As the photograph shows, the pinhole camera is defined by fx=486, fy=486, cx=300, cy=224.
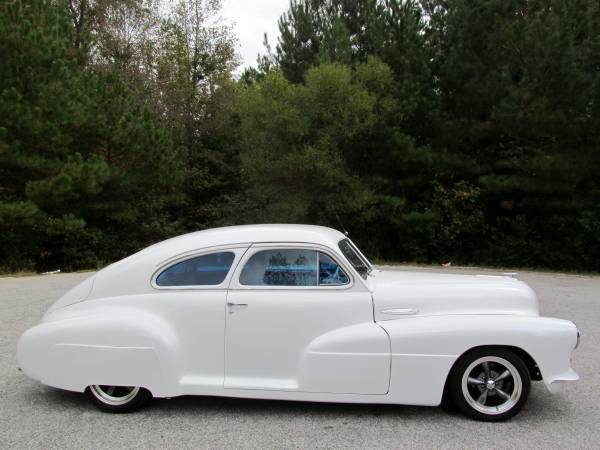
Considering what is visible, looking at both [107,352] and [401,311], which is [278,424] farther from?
[107,352]

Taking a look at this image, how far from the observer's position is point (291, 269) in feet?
13.3

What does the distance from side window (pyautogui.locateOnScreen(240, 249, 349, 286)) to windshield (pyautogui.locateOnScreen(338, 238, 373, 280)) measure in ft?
0.85

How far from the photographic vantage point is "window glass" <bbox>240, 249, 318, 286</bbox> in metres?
4.02

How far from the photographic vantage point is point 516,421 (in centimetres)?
382

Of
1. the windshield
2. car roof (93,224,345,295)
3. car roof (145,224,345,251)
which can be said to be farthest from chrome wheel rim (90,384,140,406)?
the windshield

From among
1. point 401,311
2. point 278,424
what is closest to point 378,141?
point 401,311

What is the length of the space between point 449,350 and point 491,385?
1.54ft

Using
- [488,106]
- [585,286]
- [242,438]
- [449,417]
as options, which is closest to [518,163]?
[488,106]

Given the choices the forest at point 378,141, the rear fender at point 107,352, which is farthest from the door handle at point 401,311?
the forest at point 378,141

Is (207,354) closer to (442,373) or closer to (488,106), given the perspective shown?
(442,373)

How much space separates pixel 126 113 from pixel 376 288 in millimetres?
14419

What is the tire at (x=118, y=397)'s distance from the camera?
397 cm

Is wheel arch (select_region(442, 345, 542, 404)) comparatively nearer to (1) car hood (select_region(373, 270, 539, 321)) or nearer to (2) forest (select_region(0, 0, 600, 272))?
(1) car hood (select_region(373, 270, 539, 321))

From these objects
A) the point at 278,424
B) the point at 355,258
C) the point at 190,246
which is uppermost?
the point at 190,246
